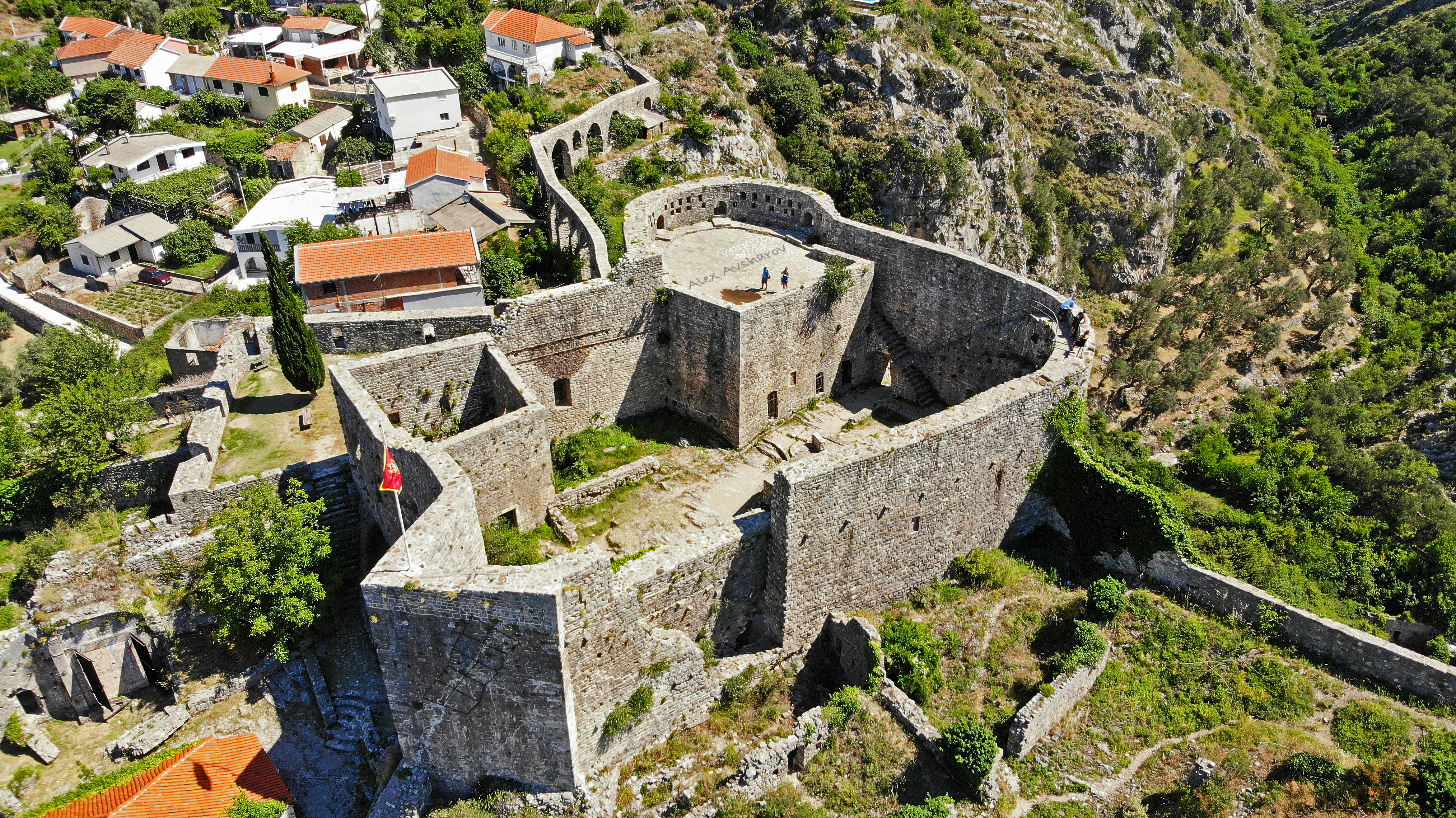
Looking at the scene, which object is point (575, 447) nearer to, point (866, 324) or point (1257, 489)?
point (866, 324)

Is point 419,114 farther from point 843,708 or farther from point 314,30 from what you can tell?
point 843,708

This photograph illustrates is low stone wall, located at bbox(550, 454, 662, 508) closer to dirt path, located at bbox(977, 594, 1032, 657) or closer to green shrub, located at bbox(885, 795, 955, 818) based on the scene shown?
dirt path, located at bbox(977, 594, 1032, 657)

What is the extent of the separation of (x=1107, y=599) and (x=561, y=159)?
33.1 meters

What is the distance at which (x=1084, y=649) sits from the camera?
62.2ft

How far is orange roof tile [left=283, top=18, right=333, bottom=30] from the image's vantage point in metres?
78.2

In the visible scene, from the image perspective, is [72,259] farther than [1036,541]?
Yes

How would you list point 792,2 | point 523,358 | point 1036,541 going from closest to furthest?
point 1036,541 < point 523,358 < point 792,2

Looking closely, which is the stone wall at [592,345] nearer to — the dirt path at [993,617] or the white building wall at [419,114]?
the dirt path at [993,617]

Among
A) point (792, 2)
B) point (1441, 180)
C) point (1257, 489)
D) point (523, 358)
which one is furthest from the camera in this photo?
point (1441, 180)

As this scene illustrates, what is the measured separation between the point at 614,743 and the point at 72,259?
174 feet

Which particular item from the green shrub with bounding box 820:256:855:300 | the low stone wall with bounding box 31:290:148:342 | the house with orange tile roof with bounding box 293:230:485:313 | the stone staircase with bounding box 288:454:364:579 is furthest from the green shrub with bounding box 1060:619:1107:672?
the low stone wall with bounding box 31:290:148:342

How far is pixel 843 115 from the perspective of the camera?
6044 cm

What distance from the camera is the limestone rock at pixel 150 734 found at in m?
19.7

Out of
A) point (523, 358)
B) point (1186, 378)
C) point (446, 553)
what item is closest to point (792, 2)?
point (1186, 378)
